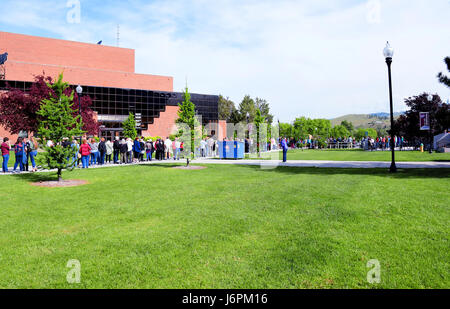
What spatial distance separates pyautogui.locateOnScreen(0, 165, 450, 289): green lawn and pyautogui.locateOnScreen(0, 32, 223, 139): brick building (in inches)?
2152

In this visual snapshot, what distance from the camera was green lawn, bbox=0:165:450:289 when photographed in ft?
13.7

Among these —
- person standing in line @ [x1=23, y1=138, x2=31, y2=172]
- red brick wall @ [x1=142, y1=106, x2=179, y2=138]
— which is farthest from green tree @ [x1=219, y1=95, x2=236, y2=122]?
person standing in line @ [x1=23, y1=138, x2=31, y2=172]

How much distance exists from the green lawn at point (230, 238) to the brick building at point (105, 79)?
179ft

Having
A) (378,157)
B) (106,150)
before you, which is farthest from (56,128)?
(378,157)

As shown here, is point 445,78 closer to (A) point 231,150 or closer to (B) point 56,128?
(A) point 231,150

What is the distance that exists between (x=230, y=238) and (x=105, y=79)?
225ft

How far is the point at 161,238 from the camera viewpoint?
5.82 metres

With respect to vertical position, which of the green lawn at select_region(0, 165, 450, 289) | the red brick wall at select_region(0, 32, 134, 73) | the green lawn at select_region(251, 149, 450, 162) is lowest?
the green lawn at select_region(0, 165, 450, 289)

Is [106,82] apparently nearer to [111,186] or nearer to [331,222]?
[111,186]

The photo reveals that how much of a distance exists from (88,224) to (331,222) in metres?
4.84

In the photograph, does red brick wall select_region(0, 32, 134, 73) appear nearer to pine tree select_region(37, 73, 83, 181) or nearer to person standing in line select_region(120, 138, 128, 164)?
person standing in line select_region(120, 138, 128, 164)

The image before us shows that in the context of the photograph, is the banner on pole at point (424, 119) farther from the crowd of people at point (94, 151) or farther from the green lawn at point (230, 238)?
the green lawn at point (230, 238)

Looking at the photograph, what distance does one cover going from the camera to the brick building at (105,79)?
6106cm
